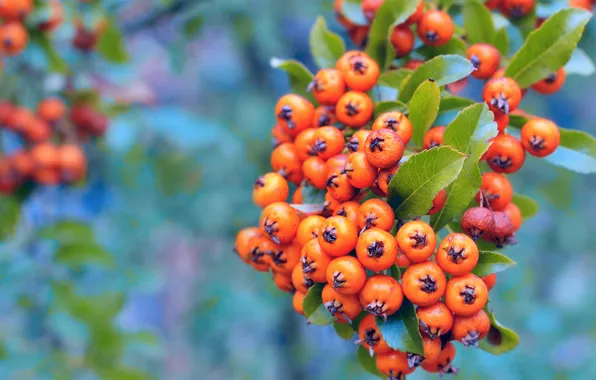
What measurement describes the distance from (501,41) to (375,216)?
28.5 inches

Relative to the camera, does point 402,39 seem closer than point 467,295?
No

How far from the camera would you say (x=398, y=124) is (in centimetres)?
126

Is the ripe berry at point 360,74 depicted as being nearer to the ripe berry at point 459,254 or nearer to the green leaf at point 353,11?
the green leaf at point 353,11

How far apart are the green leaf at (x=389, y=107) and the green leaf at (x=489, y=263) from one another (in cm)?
37

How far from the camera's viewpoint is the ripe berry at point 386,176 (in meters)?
1.23

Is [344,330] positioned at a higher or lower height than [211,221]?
lower

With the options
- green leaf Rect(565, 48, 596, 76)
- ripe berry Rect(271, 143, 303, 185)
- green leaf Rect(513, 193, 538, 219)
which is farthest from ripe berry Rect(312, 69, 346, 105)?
green leaf Rect(565, 48, 596, 76)

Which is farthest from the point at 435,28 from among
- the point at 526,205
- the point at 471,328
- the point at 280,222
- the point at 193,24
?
the point at 193,24

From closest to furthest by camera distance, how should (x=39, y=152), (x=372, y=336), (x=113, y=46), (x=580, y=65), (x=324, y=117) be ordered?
(x=372, y=336) < (x=324, y=117) < (x=580, y=65) < (x=39, y=152) < (x=113, y=46)

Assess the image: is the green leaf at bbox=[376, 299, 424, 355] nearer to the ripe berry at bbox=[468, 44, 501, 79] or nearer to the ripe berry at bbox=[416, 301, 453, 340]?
the ripe berry at bbox=[416, 301, 453, 340]

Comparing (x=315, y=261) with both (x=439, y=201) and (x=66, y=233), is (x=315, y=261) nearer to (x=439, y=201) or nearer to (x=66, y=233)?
(x=439, y=201)

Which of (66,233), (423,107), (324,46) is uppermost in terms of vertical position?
(66,233)

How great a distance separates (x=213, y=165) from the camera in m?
4.09

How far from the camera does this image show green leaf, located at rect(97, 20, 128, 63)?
9.68 feet
